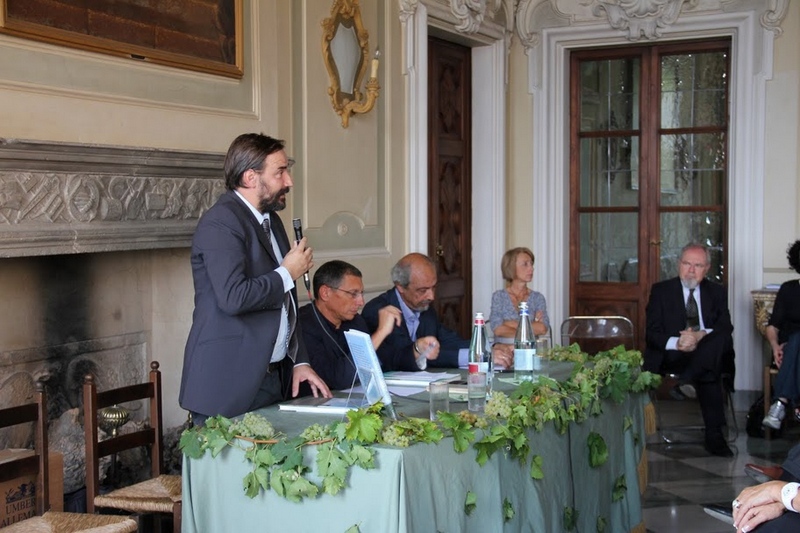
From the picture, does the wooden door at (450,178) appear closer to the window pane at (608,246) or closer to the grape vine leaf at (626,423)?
the window pane at (608,246)

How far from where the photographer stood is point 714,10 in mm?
7570

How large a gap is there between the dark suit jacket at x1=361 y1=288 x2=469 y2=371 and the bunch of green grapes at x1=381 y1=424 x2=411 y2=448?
1.41 meters

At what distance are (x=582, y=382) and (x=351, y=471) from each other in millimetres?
1295

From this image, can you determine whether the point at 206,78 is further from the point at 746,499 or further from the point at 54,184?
the point at 746,499

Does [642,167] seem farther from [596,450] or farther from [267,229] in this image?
[267,229]

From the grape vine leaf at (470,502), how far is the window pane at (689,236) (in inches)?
209

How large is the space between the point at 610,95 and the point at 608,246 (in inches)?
46.1

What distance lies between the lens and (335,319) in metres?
4.15

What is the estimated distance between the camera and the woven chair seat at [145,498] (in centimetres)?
363

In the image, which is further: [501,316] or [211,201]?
[501,316]

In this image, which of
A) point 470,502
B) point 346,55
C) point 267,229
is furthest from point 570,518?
point 346,55

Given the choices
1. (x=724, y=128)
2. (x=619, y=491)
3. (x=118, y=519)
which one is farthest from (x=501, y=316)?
(x=118, y=519)

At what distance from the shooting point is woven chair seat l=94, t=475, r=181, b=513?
363 centimetres

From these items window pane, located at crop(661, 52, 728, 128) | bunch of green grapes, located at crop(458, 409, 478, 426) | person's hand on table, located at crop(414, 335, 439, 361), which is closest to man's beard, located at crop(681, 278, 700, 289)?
window pane, located at crop(661, 52, 728, 128)
